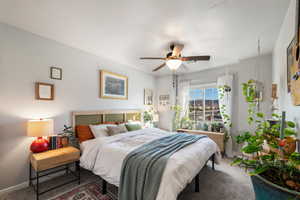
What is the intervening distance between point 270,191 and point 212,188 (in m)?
2.03

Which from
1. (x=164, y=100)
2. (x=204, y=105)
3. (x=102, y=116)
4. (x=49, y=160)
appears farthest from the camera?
(x=164, y=100)

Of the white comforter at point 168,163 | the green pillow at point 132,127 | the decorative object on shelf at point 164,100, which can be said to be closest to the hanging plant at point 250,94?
the white comforter at point 168,163

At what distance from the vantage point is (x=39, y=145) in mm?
2223

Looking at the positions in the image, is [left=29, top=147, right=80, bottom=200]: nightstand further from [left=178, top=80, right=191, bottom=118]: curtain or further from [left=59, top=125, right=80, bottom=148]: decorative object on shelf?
[left=178, top=80, right=191, bottom=118]: curtain

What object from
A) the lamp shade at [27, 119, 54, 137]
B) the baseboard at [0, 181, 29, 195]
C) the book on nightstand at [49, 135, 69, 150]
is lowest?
the baseboard at [0, 181, 29, 195]

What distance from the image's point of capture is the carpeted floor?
2.02 metres

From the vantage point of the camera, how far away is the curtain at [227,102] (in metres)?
3.70

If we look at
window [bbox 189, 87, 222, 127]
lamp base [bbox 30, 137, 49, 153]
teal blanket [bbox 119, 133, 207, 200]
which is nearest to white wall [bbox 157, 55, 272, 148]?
window [bbox 189, 87, 222, 127]

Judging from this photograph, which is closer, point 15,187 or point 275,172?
point 275,172

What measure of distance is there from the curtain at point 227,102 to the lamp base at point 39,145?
14.1 ft

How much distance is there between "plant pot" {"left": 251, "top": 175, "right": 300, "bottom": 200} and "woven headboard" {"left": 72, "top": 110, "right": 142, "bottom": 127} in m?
3.07

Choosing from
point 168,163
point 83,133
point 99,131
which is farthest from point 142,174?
point 83,133

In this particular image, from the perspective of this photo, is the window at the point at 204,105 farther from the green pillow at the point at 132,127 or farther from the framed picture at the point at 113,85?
the framed picture at the point at 113,85

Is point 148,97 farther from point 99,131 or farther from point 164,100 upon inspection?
point 99,131
